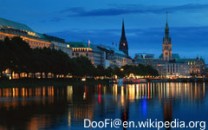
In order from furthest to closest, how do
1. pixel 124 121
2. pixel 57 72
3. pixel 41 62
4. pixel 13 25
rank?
pixel 13 25, pixel 57 72, pixel 41 62, pixel 124 121

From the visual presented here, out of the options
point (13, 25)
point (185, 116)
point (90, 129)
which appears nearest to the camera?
point (90, 129)

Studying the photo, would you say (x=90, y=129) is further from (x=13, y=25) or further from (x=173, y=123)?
(x=13, y=25)

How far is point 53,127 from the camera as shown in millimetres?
32281

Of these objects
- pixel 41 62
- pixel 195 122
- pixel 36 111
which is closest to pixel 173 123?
pixel 195 122

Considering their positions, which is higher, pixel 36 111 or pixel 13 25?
pixel 13 25

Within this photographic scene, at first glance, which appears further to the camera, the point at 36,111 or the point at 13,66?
the point at 13,66

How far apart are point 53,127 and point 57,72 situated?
119677mm

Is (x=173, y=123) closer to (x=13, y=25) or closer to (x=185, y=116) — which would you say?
(x=185, y=116)

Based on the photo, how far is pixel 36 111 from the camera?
42906mm

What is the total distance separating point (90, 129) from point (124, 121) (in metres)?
5.35

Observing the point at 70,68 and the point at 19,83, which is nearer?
the point at 19,83

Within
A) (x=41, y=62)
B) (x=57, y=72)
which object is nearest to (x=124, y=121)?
(x=41, y=62)

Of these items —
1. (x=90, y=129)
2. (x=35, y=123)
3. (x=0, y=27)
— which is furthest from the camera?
(x=0, y=27)

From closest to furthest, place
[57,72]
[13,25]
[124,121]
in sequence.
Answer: [124,121]
[57,72]
[13,25]
